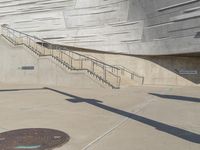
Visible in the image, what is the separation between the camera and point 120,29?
27.3 metres

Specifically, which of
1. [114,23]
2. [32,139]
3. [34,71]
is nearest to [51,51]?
[34,71]

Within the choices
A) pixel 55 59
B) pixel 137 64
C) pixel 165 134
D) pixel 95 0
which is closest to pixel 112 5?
pixel 95 0

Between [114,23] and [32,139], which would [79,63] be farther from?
[32,139]

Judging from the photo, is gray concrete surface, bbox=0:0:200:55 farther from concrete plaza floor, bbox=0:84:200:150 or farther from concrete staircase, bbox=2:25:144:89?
concrete plaza floor, bbox=0:84:200:150

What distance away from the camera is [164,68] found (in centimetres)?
2650

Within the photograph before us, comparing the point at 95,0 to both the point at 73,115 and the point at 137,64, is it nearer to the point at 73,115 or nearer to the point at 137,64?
the point at 137,64

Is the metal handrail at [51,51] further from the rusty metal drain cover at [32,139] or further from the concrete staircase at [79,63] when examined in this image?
the rusty metal drain cover at [32,139]

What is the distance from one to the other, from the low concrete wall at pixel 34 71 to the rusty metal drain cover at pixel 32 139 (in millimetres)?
14266

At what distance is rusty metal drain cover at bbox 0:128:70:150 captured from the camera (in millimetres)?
5691

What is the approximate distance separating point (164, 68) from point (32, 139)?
21.4 meters

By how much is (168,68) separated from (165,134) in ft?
64.9

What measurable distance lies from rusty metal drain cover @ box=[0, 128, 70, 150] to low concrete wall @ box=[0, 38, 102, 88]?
14.3 m

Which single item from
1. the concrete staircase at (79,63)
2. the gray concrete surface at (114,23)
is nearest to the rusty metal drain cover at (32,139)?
the concrete staircase at (79,63)

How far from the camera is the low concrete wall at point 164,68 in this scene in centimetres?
2561
